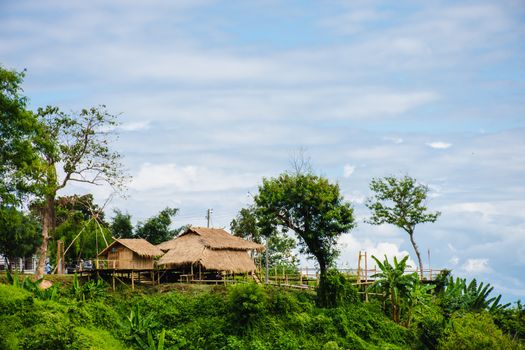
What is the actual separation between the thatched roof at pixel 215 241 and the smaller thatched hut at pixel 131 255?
4.20ft

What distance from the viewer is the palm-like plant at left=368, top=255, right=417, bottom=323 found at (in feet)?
114

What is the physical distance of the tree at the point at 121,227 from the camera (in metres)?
60.0

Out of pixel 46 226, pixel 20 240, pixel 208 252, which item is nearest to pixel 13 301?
pixel 46 226

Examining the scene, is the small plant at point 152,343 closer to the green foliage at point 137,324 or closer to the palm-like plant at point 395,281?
the green foliage at point 137,324

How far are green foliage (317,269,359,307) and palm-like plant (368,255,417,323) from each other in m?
1.45

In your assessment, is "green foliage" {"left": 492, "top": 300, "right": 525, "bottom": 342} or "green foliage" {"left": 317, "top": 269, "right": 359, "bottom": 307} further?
"green foliage" {"left": 317, "top": 269, "right": 359, "bottom": 307}

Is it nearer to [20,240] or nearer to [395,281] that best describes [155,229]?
[20,240]

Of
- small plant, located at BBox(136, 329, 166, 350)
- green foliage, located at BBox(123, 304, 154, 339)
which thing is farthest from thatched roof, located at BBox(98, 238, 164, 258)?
small plant, located at BBox(136, 329, 166, 350)

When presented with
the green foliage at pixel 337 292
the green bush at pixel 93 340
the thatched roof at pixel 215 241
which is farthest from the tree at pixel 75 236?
the green bush at pixel 93 340

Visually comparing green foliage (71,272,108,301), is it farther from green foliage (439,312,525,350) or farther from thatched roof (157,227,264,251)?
green foliage (439,312,525,350)

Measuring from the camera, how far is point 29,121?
110ft

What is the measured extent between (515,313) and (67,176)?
96.4 feet

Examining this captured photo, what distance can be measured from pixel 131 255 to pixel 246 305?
64.5 ft

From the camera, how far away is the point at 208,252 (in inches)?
1781
